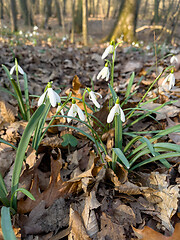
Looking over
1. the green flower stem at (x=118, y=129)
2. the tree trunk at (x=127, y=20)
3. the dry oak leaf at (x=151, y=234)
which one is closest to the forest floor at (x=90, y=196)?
the dry oak leaf at (x=151, y=234)

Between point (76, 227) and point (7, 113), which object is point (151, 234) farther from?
point (7, 113)

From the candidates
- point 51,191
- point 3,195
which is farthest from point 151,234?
point 3,195

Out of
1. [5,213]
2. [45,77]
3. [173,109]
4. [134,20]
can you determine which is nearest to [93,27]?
[134,20]

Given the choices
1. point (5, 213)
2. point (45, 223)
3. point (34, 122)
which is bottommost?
point (45, 223)

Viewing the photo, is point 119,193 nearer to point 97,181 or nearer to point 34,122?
point 97,181

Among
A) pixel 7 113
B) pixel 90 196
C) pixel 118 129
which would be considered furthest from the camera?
pixel 7 113

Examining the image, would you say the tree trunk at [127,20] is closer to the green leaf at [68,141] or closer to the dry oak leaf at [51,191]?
the green leaf at [68,141]

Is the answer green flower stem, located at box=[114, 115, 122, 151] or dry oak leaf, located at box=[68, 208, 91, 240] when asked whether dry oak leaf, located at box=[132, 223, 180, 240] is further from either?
green flower stem, located at box=[114, 115, 122, 151]
